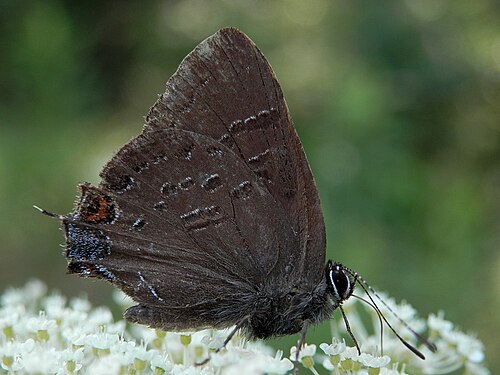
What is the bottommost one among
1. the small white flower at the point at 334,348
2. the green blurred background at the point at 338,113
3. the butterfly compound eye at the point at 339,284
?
the small white flower at the point at 334,348

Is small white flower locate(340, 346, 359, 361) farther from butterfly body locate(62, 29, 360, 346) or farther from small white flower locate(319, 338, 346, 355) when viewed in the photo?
butterfly body locate(62, 29, 360, 346)

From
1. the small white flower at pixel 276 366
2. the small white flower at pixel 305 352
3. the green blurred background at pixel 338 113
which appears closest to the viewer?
the small white flower at pixel 276 366

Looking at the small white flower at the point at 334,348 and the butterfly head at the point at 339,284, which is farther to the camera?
the butterfly head at the point at 339,284

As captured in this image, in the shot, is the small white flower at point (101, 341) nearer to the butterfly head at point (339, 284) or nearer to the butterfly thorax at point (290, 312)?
the butterfly thorax at point (290, 312)

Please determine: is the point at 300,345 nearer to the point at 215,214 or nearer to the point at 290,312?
the point at 290,312

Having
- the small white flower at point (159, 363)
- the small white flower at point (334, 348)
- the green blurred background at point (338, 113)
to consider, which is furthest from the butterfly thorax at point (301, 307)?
the green blurred background at point (338, 113)

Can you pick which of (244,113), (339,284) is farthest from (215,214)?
(339,284)

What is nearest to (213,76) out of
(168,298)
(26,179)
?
(168,298)

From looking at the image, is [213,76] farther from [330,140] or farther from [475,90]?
[475,90]
